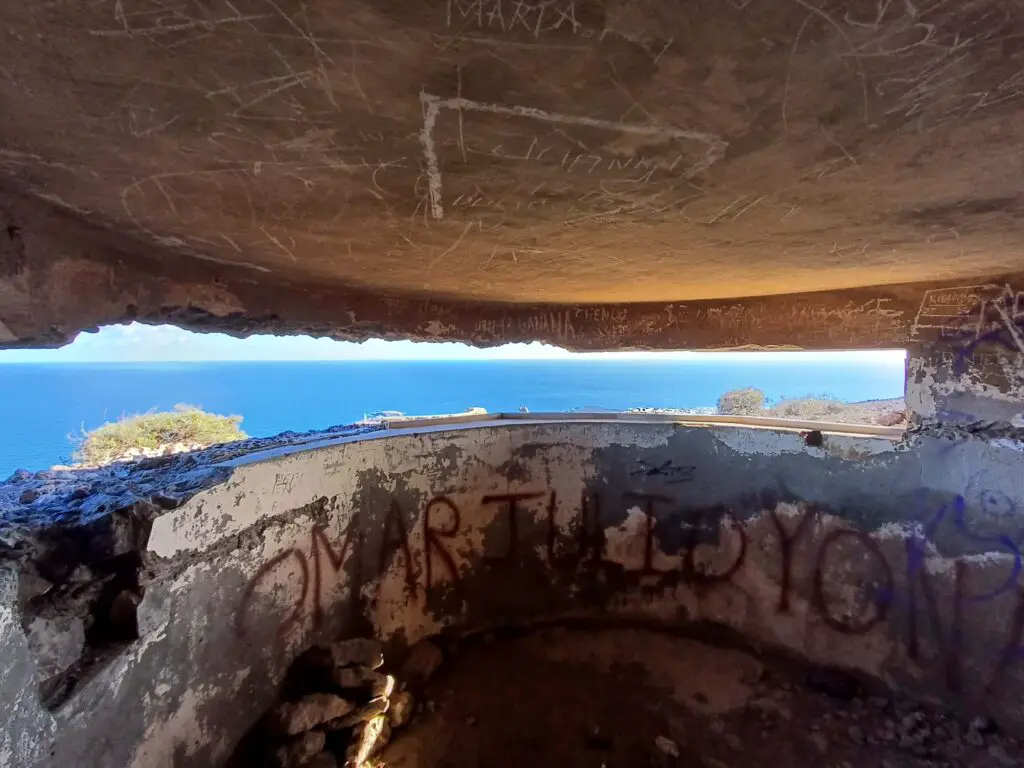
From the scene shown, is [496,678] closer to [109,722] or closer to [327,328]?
[109,722]

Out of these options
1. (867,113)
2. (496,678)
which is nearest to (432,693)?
(496,678)

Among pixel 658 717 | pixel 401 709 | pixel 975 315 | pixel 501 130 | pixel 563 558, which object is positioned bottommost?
pixel 658 717

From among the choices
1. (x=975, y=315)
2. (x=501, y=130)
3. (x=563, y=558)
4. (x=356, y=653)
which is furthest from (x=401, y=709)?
(x=975, y=315)

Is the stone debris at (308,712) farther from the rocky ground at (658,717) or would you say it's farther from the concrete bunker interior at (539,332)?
the rocky ground at (658,717)

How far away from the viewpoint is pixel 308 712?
9.07ft

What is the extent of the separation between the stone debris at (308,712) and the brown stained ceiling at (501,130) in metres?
2.30

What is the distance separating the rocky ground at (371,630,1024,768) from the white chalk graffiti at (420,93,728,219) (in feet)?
10.4

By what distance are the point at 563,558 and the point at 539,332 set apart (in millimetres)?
2212

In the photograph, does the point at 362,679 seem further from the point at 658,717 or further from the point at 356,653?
the point at 658,717

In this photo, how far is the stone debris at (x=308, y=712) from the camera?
2680 mm

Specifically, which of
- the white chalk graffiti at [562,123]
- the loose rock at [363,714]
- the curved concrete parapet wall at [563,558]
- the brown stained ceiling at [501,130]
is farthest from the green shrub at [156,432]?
the white chalk graffiti at [562,123]

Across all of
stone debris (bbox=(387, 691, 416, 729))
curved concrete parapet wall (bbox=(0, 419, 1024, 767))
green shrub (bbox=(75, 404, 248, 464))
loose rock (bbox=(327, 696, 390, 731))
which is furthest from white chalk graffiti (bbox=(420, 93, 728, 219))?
green shrub (bbox=(75, 404, 248, 464))

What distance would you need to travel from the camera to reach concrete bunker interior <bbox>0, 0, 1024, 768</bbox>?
4.36ft

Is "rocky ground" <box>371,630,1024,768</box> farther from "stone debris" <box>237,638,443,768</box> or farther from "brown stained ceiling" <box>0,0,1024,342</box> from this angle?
"brown stained ceiling" <box>0,0,1024,342</box>
